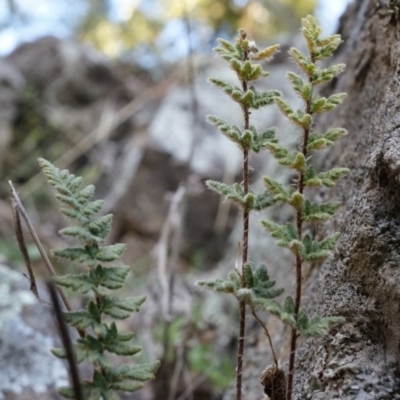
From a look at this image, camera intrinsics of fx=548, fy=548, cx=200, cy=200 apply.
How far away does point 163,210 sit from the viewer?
400cm

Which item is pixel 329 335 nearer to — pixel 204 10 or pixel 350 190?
pixel 350 190

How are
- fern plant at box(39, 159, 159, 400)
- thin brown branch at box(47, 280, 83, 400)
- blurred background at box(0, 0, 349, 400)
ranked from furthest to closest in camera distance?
blurred background at box(0, 0, 349, 400), fern plant at box(39, 159, 159, 400), thin brown branch at box(47, 280, 83, 400)

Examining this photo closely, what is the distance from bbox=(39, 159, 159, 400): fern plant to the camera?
2.63 feet

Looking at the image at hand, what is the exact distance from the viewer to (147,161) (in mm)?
4043

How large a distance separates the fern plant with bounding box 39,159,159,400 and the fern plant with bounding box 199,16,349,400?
A: 0.14 m

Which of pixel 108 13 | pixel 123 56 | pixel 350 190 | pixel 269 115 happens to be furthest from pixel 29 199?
pixel 350 190

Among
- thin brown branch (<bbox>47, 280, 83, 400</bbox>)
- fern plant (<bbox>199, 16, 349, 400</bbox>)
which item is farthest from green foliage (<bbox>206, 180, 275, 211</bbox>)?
thin brown branch (<bbox>47, 280, 83, 400</bbox>)

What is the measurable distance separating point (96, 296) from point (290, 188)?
0.35m

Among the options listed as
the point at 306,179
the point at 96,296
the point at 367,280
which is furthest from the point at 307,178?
the point at 96,296

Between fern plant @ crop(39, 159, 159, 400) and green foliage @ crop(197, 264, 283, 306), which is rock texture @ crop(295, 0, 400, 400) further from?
fern plant @ crop(39, 159, 159, 400)

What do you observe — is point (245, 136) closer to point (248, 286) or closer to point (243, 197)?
point (243, 197)

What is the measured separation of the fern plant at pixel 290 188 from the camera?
2.72ft

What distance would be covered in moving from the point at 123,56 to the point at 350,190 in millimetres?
5578

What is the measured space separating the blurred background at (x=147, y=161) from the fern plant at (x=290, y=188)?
0.52 m
